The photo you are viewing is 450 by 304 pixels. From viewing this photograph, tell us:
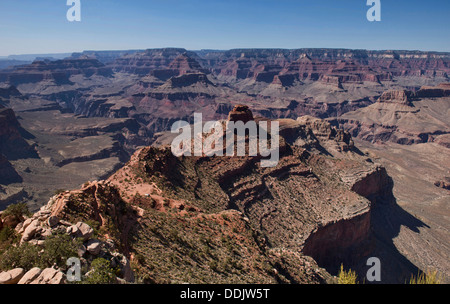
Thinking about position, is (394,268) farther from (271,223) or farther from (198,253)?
(198,253)

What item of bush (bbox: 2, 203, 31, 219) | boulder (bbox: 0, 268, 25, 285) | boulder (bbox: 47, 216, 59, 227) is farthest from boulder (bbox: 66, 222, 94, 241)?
bush (bbox: 2, 203, 31, 219)

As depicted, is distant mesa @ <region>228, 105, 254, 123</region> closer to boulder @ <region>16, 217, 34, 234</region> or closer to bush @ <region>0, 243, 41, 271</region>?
boulder @ <region>16, 217, 34, 234</region>

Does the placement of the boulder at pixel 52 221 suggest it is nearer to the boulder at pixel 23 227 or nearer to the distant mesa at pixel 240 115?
the boulder at pixel 23 227

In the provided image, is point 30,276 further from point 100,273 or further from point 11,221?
point 11,221

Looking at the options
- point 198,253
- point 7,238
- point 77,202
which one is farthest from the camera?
point 198,253
